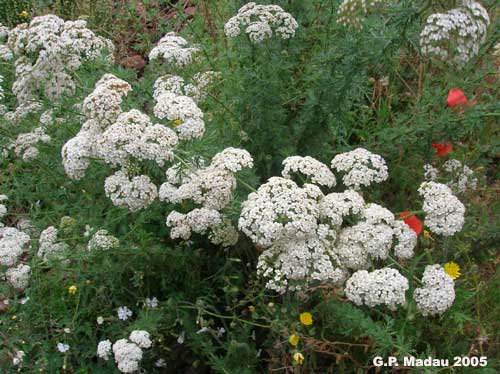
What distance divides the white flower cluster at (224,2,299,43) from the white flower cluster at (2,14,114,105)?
3.42 feet

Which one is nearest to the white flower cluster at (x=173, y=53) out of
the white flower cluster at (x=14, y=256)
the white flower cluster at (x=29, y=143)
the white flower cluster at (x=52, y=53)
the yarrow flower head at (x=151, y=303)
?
the white flower cluster at (x=52, y=53)

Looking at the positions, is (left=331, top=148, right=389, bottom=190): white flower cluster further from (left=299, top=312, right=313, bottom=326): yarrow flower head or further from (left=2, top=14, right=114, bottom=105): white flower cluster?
(left=2, top=14, right=114, bottom=105): white flower cluster

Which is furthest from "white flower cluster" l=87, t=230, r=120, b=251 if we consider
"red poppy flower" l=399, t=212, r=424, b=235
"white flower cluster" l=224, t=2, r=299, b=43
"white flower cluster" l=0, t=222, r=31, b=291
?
"red poppy flower" l=399, t=212, r=424, b=235

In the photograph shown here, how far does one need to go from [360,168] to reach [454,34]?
0.91m

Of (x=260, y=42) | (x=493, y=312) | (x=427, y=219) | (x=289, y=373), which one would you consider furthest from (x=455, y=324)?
(x=260, y=42)

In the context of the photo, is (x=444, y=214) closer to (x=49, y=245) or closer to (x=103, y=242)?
(x=103, y=242)

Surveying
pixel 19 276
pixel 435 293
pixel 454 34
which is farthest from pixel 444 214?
pixel 19 276

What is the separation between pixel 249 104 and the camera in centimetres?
423

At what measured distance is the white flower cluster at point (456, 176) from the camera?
4160mm

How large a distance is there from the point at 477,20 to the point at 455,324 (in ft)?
5.96

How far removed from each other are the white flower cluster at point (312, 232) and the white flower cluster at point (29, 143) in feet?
5.54

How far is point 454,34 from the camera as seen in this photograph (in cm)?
303

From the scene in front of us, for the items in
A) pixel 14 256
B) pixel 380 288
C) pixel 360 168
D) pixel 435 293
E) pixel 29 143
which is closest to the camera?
pixel 380 288

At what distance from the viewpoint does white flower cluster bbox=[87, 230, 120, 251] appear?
354 cm
